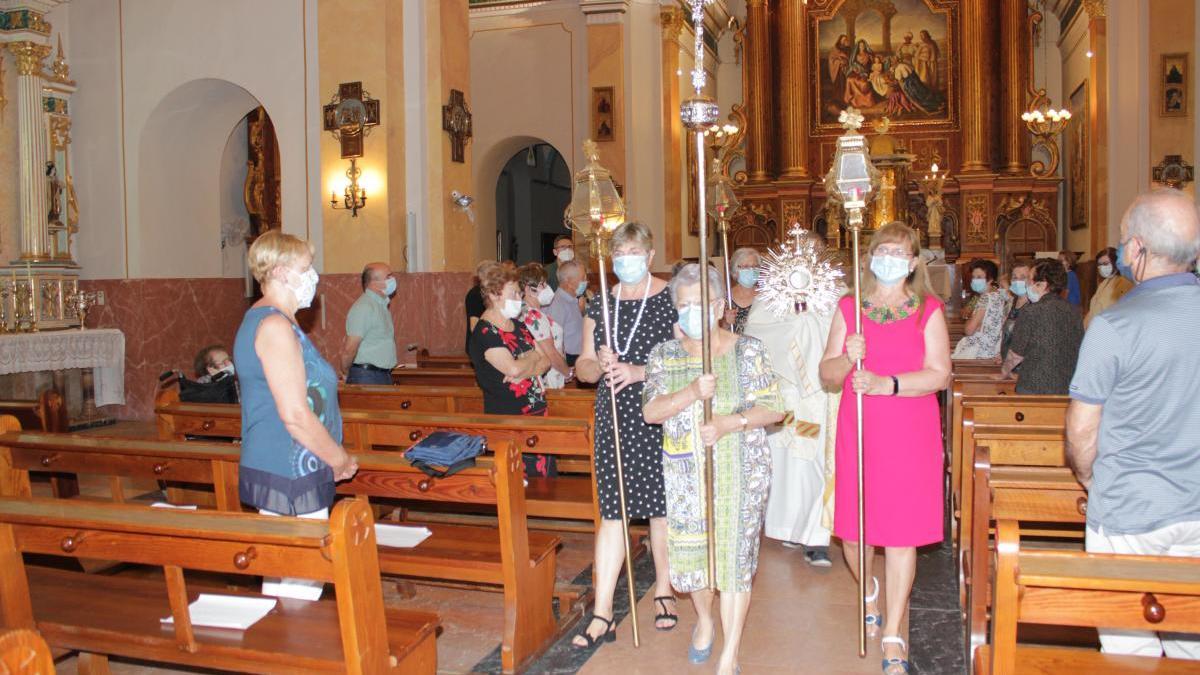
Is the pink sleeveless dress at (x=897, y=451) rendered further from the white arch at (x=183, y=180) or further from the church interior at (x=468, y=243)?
the white arch at (x=183, y=180)

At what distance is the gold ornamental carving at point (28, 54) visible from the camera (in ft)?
35.6

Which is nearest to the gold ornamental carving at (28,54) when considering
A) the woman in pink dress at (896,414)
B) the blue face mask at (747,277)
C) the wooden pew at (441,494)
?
the wooden pew at (441,494)

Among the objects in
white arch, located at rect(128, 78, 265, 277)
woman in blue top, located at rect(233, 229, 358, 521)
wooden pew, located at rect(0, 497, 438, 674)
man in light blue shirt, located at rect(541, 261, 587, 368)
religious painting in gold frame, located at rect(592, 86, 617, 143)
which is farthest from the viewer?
religious painting in gold frame, located at rect(592, 86, 617, 143)

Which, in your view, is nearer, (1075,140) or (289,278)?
(289,278)

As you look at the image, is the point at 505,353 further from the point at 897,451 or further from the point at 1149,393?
the point at 1149,393

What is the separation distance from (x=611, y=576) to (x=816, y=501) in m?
1.74

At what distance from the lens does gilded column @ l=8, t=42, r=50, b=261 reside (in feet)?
35.9

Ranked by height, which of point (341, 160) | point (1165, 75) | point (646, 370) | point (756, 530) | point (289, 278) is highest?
point (1165, 75)

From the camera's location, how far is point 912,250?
13.6 feet

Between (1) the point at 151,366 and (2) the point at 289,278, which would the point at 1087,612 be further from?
(1) the point at 151,366

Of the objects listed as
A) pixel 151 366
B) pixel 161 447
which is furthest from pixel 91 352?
pixel 161 447

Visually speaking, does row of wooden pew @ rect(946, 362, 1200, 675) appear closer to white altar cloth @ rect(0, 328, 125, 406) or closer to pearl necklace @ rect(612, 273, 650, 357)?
pearl necklace @ rect(612, 273, 650, 357)

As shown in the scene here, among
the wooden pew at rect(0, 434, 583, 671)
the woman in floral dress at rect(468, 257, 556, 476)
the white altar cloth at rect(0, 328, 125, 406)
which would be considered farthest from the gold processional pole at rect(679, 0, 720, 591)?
the white altar cloth at rect(0, 328, 125, 406)

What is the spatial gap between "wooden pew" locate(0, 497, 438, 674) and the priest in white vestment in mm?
2742
